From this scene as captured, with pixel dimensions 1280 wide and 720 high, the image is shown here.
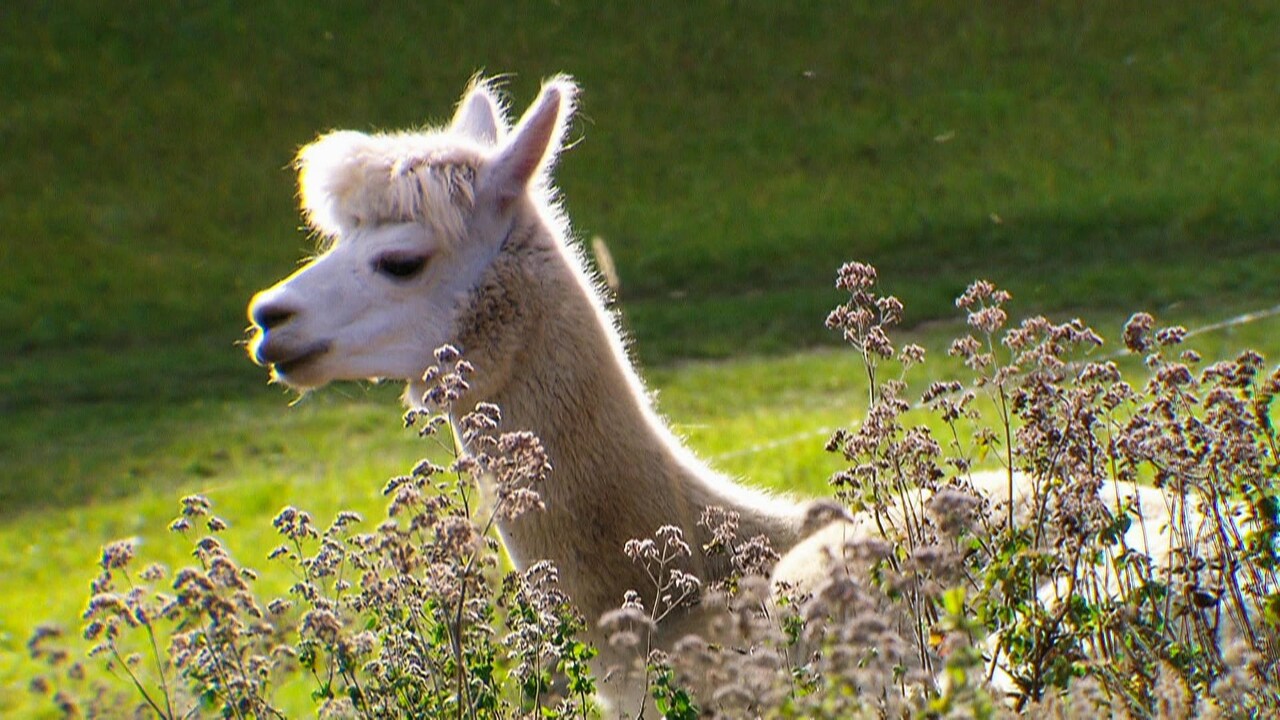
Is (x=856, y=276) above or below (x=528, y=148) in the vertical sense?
below

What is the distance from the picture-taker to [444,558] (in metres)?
3.13

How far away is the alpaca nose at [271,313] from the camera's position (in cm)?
438

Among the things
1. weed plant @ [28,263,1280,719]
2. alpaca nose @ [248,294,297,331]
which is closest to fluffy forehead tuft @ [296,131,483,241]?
alpaca nose @ [248,294,297,331]

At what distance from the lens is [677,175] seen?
2406 centimetres

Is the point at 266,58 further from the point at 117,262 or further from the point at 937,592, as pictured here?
the point at 937,592

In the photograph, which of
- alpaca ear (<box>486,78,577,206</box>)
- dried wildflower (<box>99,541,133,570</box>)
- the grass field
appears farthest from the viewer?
the grass field

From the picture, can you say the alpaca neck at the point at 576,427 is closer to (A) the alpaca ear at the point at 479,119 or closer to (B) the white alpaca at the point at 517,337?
(B) the white alpaca at the point at 517,337

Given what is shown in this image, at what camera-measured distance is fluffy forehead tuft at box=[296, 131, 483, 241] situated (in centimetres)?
458

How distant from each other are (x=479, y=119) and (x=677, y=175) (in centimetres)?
1884

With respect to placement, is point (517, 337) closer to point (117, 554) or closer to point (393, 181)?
point (393, 181)

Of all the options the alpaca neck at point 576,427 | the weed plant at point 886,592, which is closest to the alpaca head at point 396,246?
the alpaca neck at point 576,427

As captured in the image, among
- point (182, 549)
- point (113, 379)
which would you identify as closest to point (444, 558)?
point (182, 549)

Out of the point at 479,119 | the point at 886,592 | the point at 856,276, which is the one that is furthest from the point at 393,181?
the point at 886,592

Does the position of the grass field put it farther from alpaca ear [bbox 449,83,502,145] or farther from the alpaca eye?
the alpaca eye
